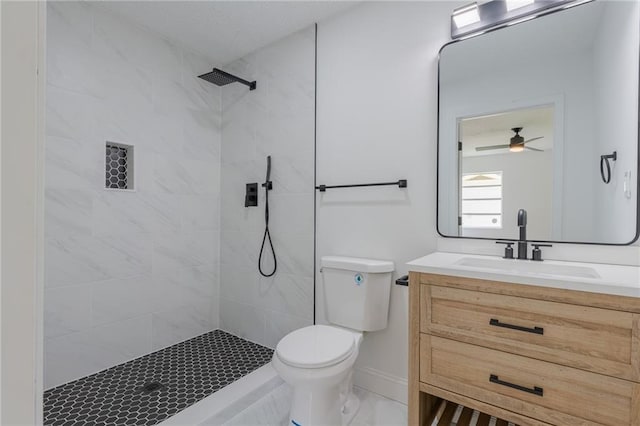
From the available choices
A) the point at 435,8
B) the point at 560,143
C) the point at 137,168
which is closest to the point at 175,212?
the point at 137,168

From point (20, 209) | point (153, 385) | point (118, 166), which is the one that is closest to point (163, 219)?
point (118, 166)

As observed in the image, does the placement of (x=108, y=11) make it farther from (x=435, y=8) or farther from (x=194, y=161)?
(x=435, y=8)

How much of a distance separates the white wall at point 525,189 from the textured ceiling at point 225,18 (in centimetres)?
134

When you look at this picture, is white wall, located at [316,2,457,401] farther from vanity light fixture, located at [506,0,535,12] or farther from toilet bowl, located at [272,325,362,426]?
toilet bowl, located at [272,325,362,426]

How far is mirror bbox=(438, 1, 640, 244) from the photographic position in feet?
4.48

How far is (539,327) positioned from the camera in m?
1.12

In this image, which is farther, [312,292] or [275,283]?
[275,283]

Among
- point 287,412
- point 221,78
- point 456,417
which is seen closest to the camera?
point 456,417

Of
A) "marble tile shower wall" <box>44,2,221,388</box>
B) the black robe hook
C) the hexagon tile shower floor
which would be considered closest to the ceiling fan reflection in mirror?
the black robe hook

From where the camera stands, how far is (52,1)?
6.17ft

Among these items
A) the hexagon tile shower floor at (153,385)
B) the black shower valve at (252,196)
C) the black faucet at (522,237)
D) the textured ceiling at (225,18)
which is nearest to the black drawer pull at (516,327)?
the black faucet at (522,237)

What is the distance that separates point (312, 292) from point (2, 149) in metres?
1.98

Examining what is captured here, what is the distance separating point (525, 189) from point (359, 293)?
971mm

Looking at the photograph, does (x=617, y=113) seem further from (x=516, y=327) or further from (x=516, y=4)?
(x=516, y=327)
